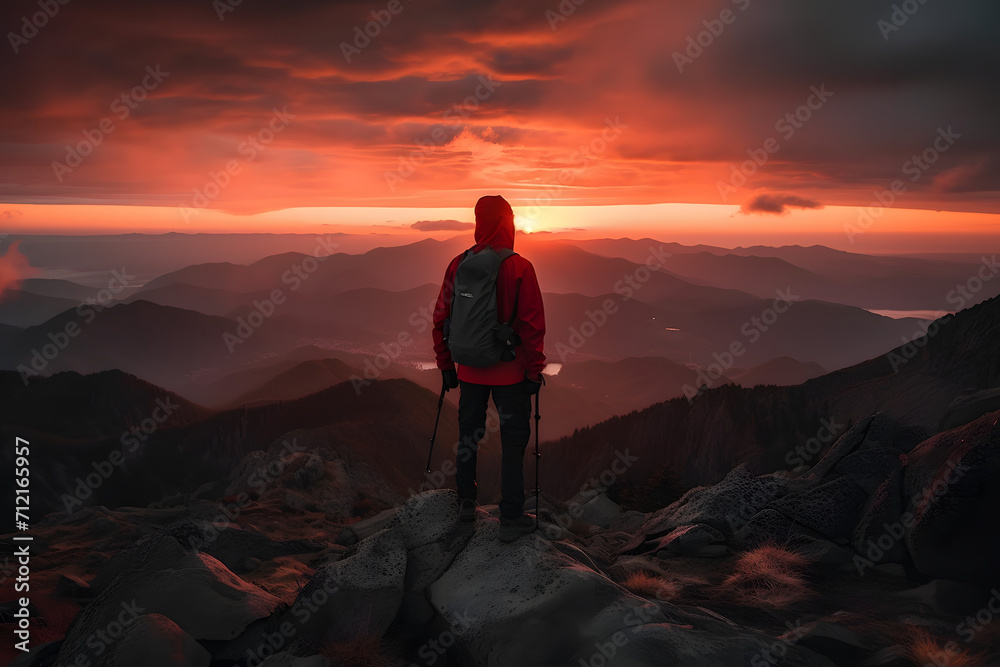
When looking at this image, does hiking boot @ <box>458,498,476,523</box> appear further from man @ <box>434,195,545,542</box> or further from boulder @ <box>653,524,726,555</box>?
boulder @ <box>653,524,726,555</box>

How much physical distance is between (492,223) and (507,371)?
2.05 metres

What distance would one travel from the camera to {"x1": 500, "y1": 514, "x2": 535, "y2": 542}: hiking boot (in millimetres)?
7344

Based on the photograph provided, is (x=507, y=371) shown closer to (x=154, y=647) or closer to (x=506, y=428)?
(x=506, y=428)

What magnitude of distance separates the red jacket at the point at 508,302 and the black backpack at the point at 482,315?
9 centimetres

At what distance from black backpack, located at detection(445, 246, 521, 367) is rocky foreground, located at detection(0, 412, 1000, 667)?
2.79 m

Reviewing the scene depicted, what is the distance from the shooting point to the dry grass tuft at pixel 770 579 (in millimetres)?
7970

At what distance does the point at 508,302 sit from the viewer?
22.4ft

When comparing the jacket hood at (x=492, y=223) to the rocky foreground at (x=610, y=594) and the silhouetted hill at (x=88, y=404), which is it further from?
the silhouetted hill at (x=88, y=404)

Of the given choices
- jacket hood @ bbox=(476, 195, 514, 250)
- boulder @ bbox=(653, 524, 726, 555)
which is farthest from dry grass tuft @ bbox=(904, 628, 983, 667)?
jacket hood @ bbox=(476, 195, 514, 250)

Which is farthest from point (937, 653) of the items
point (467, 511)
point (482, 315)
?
point (482, 315)

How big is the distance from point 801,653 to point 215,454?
128 m

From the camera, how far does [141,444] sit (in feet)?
360

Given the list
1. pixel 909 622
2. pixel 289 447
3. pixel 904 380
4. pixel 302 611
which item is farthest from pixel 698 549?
pixel 289 447

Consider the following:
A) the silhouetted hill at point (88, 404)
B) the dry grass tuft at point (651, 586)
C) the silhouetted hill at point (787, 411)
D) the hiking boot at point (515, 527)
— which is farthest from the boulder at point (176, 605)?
the silhouetted hill at point (88, 404)
